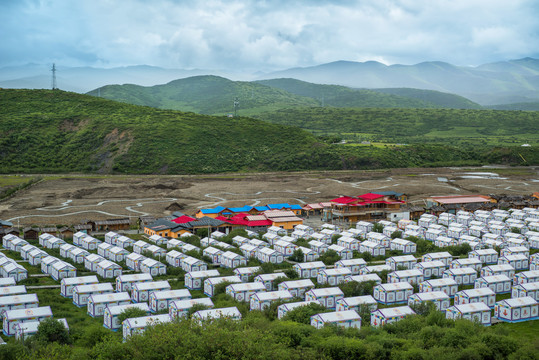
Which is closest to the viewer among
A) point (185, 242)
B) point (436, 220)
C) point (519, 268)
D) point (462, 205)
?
point (519, 268)

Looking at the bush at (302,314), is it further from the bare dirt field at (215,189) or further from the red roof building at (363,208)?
the bare dirt field at (215,189)

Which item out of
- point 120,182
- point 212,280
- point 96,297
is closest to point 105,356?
point 96,297

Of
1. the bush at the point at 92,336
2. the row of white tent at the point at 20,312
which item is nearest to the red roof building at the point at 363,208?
the row of white tent at the point at 20,312

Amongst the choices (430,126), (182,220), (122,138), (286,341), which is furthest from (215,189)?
(430,126)

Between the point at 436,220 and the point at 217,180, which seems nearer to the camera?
the point at 436,220

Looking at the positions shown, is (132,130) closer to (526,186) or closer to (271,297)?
(526,186)

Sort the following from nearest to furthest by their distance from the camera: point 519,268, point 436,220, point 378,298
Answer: point 378,298 < point 519,268 < point 436,220
